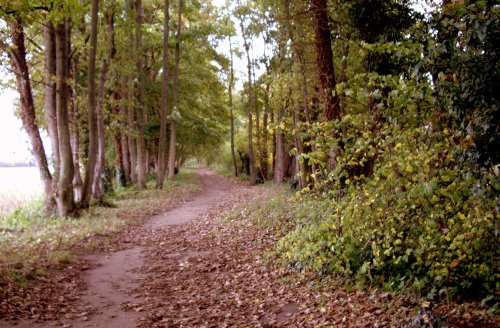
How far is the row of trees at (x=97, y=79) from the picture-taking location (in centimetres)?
1228

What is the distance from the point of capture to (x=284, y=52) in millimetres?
16359

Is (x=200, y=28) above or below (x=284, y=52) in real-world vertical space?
above

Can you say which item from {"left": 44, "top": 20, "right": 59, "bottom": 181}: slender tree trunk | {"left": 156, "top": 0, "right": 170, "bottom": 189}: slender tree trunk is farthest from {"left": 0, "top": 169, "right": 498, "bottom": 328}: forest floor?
{"left": 156, "top": 0, "right": 170, "bottom": 189}: slender tree trunk

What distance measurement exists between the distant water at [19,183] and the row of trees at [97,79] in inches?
110

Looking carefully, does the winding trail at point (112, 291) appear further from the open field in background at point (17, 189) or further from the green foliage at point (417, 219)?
the open field in background at point (17, 189)

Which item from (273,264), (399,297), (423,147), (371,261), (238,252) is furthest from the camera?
(238,252)

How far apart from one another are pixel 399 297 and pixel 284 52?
12835 mm

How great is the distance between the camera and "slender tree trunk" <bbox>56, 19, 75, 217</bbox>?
12.1m

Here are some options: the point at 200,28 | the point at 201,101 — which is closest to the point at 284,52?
the point at 200,28

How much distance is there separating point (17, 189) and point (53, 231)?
38.8 feet

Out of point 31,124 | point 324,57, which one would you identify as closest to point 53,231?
point 31,124

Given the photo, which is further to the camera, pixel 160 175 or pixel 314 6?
pixel 160 175

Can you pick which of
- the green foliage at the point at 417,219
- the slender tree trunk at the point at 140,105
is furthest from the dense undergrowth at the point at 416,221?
the slender tree trunk at the point at 140,105

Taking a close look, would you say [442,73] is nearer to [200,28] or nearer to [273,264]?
[273,264]
